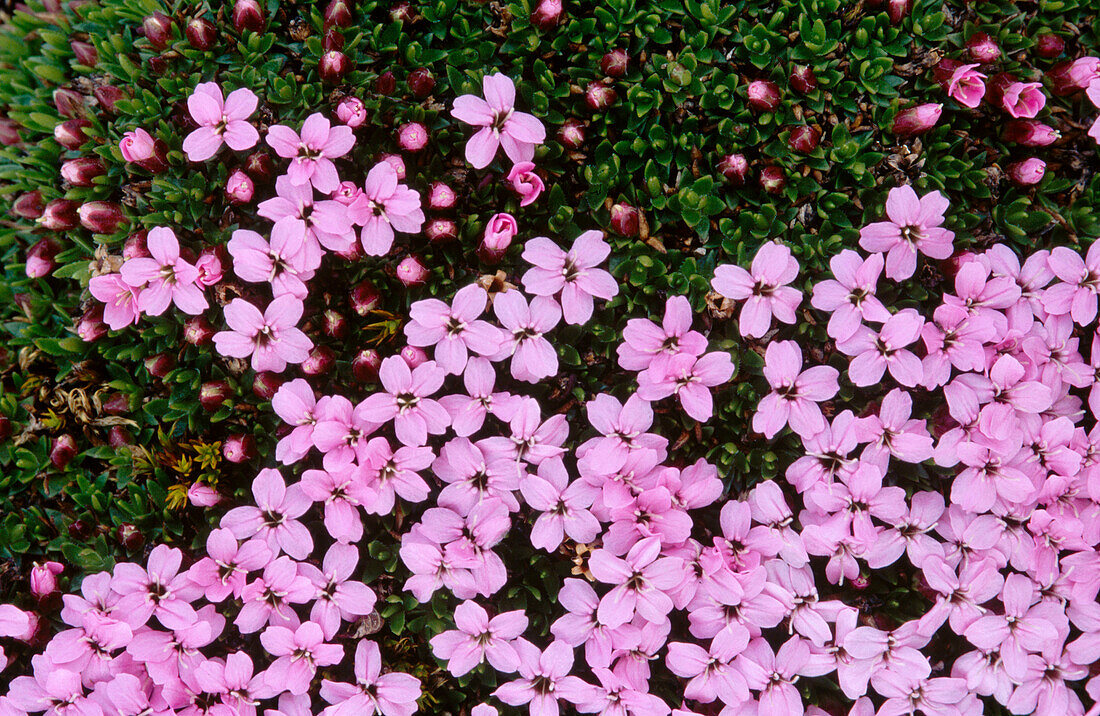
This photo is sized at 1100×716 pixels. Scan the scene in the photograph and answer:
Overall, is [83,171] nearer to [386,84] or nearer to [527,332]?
[386,84]

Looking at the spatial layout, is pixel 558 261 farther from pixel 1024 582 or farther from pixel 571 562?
pixel 1024 582

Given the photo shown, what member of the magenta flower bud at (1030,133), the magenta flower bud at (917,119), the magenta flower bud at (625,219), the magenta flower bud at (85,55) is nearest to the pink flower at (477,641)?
the magenta flower bud at (625,219)

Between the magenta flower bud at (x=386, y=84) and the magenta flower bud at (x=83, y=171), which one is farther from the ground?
the magenta flower bud at (x=386, y=84)

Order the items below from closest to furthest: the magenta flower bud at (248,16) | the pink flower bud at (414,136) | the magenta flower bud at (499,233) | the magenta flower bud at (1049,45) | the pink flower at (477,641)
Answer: the pink flower at (477,641)
the magenta flower bud at (499,233)
the pink flower bud at (414,136)
the magenta flower bud at (248,16)
the magenta flower bud at (1049,45)

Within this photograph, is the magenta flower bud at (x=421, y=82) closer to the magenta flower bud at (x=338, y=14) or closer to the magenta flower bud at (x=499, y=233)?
the magenta flower bud at (x=338, y=14)

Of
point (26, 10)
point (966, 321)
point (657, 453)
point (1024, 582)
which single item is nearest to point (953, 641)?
point (1024, 582)

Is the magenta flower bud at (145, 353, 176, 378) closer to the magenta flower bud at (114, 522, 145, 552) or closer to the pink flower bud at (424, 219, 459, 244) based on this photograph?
the magenta flower bud at (114, 522, 145, 552)
